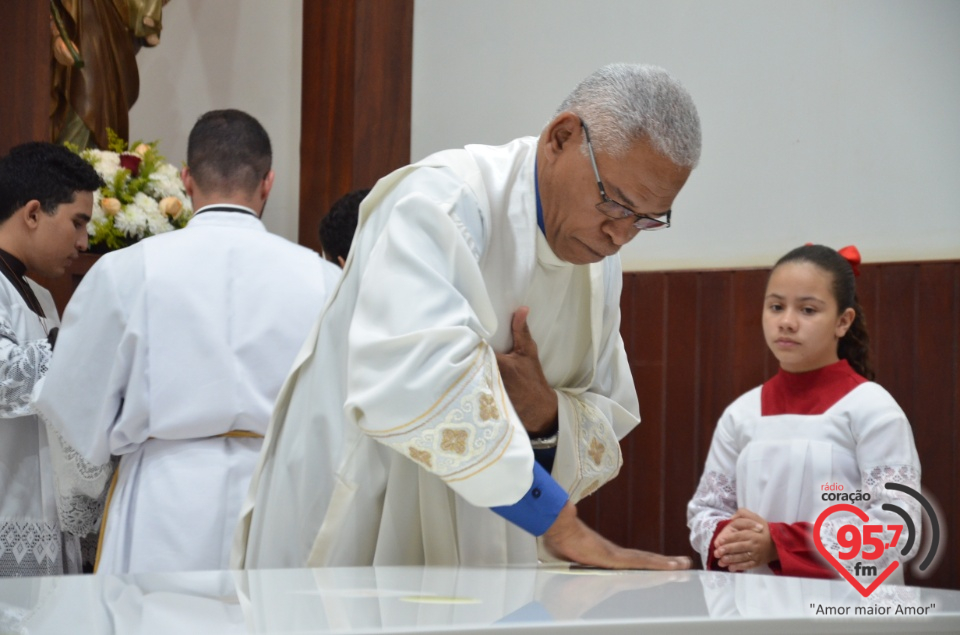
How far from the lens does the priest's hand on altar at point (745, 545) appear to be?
3010 mm

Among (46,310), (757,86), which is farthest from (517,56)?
(46,310)

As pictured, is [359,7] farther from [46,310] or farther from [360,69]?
[46,310]

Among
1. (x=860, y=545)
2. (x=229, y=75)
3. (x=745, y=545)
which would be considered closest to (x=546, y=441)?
(x=860, y=545)

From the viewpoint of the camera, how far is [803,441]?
10.6 feet

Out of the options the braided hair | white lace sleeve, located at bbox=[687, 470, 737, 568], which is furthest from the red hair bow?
white lace sleeve, located at bbox=[687, 470, 737, 568]

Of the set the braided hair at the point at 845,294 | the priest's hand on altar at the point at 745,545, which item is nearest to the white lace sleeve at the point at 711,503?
the priest's hand on altar at the point at 745,545

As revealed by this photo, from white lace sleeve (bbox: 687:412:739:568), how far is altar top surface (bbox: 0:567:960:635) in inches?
66.0

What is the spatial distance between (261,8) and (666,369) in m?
3.09

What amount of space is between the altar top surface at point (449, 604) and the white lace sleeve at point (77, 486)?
1.33 metres

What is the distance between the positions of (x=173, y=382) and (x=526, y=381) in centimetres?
116

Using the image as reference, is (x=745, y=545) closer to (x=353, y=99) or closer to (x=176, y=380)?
(x=176, y=380)

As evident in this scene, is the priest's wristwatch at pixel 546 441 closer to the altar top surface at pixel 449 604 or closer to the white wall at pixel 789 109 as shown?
the altar top surface at pixel 449 604

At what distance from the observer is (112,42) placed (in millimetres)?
4906

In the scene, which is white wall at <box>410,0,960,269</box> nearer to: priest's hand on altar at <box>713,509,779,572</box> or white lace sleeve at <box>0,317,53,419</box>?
priest's hand on altar at <box>713,509,779,572</box>
